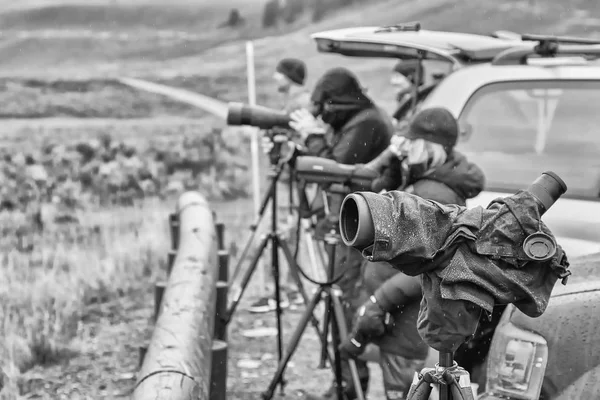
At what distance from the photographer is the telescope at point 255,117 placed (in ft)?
18.1

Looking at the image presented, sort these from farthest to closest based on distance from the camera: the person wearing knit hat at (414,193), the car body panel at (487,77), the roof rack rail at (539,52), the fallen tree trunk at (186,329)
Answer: the roof rack rail at (539,52), the car body panel at (487,77), the person wearing knit hat at (414,193), the fallen tree trunk at (186,329)

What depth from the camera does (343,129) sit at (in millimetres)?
5363

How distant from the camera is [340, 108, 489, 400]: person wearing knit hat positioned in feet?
12.6

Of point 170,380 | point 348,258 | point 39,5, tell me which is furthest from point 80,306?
point 39,5

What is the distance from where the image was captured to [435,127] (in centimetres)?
386

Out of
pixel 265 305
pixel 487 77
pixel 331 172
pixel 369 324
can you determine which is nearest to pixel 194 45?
pixel 265 305

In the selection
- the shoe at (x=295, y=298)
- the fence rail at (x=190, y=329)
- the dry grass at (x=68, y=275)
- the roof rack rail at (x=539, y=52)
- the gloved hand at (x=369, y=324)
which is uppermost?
the roof rack rail at (x=539, y=52)

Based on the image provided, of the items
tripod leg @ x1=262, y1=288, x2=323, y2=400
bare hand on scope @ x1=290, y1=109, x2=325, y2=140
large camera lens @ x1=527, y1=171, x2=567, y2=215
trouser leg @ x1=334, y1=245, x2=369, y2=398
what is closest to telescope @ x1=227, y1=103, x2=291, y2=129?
bare hand on scope @ x1=290, y1=109, x2=325, y2=140

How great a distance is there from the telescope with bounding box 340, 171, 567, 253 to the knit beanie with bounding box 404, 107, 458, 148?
1606 mm

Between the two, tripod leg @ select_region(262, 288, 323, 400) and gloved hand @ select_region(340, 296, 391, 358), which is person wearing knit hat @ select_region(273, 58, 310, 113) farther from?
gloved hand @ select_region(340, 296, 391, 358)

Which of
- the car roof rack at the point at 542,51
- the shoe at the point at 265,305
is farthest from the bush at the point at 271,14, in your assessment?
the car roof rack at the point at 542,51

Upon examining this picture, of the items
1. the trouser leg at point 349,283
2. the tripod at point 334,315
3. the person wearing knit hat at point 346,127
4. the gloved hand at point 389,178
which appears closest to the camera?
the gloved hand at point 389,178

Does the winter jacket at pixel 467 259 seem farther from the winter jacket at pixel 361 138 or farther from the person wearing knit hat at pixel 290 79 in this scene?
the person wearing knit hat at pixel 290 79

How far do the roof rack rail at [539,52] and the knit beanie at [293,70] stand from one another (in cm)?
260
